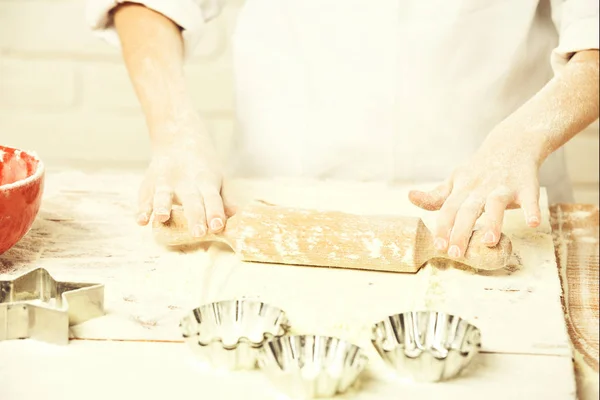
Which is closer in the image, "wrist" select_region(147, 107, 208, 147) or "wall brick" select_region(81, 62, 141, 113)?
A: "wrist" select_region(147, 107, 208, 147)

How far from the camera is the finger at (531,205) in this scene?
0.86 meters

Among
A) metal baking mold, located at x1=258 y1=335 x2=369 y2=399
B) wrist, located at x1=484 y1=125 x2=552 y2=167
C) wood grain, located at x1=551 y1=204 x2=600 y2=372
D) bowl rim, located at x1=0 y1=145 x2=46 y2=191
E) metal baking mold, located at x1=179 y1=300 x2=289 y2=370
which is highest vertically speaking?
wrist, located at x1=484 y1=125 x2=552 y2=167

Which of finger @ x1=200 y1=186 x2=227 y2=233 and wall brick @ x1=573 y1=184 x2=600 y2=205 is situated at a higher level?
wall brick @ x1=573 y1=184 x2=600 y2=205

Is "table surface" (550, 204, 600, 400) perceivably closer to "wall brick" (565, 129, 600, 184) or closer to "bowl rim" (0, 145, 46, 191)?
"bowl rim" (0, 145, 46, 191)

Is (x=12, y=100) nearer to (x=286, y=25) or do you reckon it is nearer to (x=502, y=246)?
(x=286, y=25)

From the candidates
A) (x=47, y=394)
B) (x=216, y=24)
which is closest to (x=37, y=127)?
(x=216, y=24)

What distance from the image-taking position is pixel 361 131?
1205 millimetres

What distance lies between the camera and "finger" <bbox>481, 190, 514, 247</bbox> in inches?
31.8

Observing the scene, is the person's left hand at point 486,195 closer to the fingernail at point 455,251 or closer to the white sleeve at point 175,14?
the fingernail at point 455,251

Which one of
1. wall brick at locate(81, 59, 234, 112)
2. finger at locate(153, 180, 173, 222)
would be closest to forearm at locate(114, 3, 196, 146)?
finger at locate(153, 180, 173, 222)

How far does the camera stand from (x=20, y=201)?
0.80 metres

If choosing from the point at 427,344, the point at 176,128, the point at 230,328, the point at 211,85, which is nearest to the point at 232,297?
the point at 230,328

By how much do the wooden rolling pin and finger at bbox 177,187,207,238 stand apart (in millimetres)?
33

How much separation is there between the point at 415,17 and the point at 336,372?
70 centimetres
